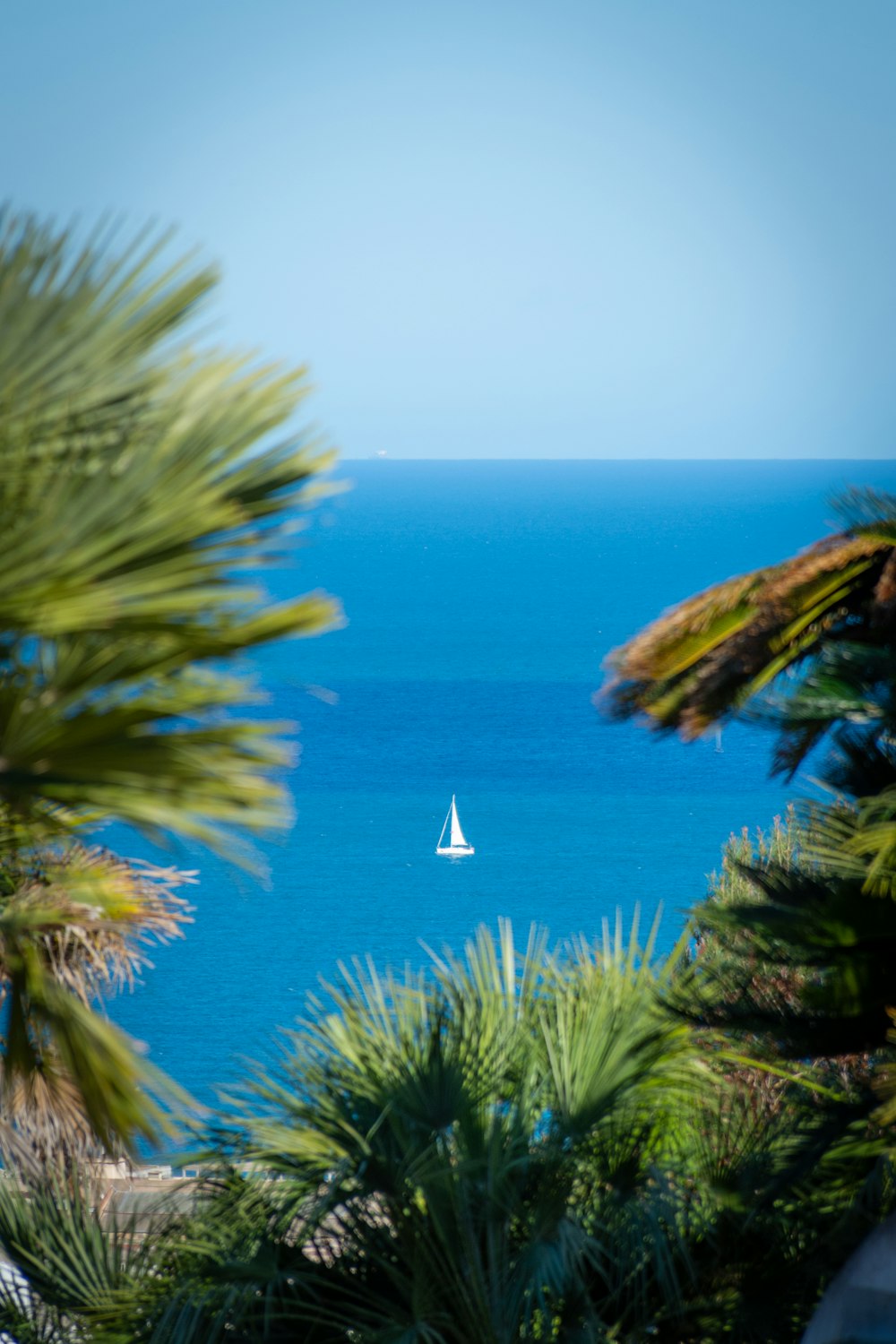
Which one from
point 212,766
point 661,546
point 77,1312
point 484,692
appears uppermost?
point 661,546

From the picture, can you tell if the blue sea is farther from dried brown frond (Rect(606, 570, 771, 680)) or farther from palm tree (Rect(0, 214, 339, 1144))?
dried brown frond (Rect(606, 570, 771, 680))

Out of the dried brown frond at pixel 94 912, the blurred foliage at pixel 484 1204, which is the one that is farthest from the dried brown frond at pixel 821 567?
the dried brown frond at pixel 94 912

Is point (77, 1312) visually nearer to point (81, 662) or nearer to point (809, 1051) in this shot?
point (809, 1051)

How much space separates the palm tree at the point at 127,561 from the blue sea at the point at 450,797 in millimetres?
144

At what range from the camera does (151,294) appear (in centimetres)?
193

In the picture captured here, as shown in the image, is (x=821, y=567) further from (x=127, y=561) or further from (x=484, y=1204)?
(x=127, y=561)

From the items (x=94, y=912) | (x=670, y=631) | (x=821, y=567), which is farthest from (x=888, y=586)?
(x=94, y=912)

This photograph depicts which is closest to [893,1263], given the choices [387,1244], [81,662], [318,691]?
[387,1244]

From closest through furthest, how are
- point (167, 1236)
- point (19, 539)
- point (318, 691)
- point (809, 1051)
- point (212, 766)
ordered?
point (19, 539), point (212, 766), point (318, 691), point (809, 1051), point (167, 1236)

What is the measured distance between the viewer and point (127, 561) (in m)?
1.72

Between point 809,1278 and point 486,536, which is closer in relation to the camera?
point 809,1278

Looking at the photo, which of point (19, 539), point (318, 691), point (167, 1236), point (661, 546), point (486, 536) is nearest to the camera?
point (19, 539)

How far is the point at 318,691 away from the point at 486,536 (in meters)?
131

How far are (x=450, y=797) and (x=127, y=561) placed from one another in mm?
54310
